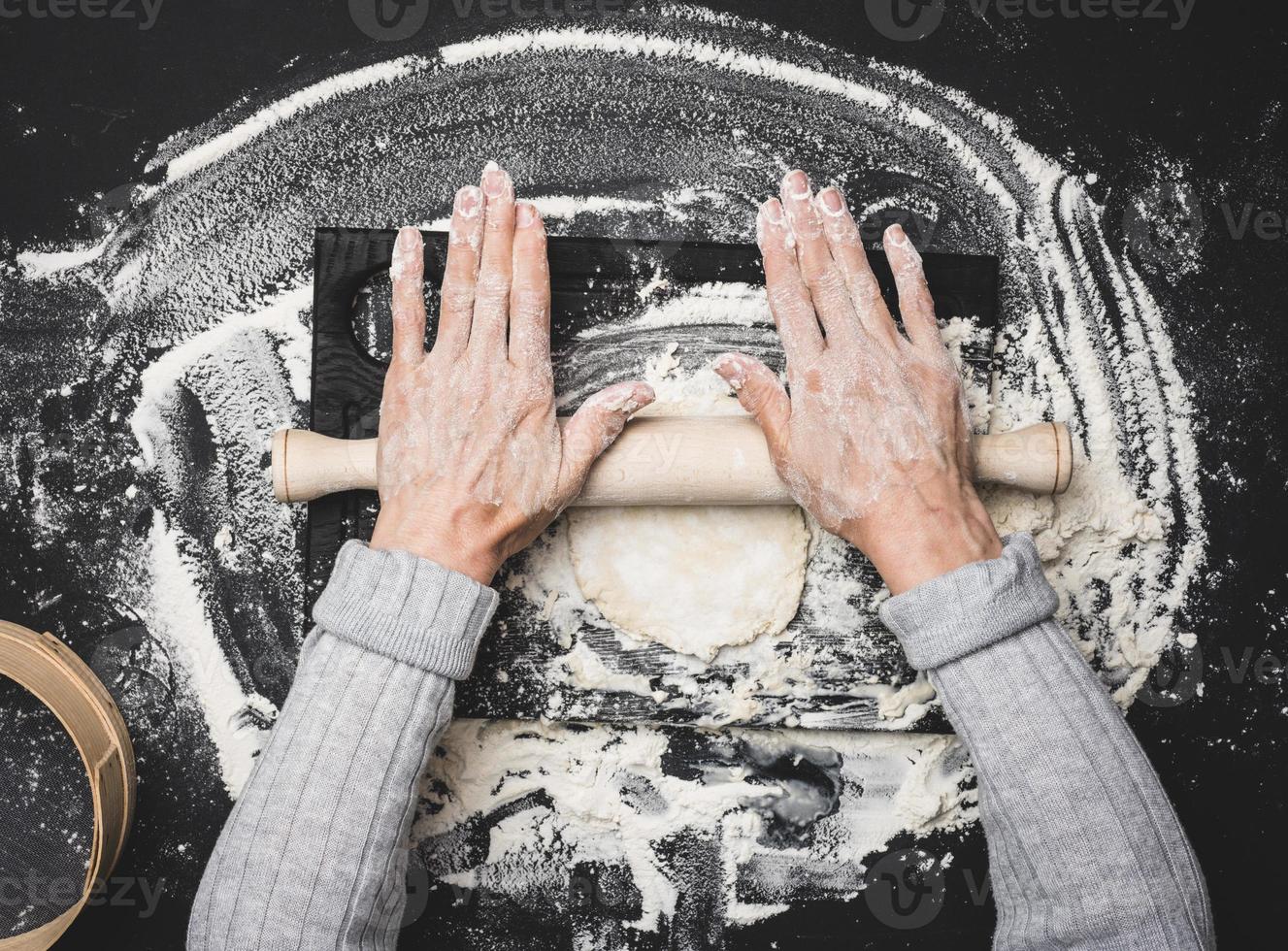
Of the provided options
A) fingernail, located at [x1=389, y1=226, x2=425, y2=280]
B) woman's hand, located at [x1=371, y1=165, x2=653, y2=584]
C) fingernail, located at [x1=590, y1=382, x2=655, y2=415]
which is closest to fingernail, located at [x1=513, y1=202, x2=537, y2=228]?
woman's hand, located at [x1=371, y1=165, x2=653, y2=584]

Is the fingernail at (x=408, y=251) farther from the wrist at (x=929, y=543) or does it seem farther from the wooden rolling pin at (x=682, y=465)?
the wrist at (x=929, y=543)

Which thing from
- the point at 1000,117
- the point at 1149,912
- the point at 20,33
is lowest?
the point at 1149,912

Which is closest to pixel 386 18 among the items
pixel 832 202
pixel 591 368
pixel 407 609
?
pixel 591 368

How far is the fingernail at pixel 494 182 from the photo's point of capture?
3.65 feet

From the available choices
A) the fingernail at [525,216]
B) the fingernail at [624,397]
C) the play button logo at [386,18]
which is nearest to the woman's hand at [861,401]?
the fingernail at [624,397]

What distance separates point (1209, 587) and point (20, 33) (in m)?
1.98

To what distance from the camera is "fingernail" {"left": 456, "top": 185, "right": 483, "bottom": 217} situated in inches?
43.0

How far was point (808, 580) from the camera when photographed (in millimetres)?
1214

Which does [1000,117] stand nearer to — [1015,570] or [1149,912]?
[1015,570]

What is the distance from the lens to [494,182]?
3.66 feet

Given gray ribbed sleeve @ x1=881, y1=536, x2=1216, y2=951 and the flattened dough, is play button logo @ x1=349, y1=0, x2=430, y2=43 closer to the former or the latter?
the flattened dough

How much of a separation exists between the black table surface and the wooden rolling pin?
38 cm

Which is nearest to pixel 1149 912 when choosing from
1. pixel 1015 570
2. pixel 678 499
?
pixel 1015 570

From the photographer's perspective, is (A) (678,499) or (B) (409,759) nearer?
(B) (409,759)
